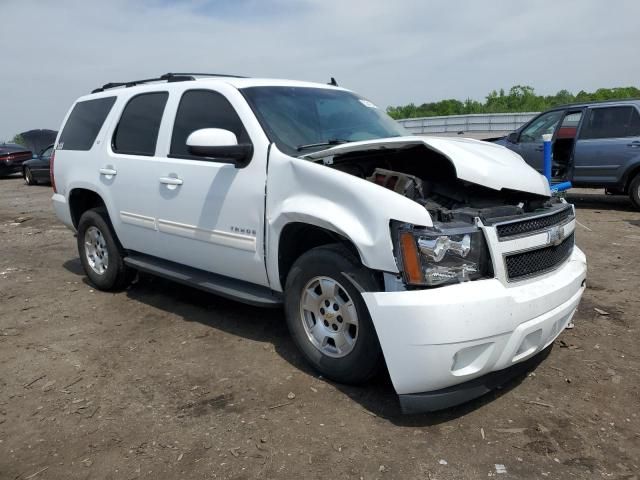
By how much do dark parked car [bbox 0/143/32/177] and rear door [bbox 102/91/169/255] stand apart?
18.7 m

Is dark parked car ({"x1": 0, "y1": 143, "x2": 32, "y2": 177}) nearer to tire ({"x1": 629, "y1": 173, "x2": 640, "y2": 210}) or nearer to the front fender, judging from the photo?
tire ({"x1": 629, "y1": 173, "x2": 640, "y2": 210})

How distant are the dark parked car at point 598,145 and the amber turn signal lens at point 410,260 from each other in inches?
305

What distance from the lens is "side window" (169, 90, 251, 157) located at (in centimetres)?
398

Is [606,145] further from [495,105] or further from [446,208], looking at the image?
[495,105]

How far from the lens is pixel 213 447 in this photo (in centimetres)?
287

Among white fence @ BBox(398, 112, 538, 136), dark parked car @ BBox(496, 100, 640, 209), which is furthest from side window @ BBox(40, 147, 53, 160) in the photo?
white fence @ BBox(398, 112, 538, 136)

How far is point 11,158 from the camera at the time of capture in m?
21.1

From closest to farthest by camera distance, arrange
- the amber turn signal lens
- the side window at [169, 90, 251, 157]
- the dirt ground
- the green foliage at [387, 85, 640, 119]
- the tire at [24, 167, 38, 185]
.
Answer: the dirt ground
the amber turn signal lens
the side window at [169, 90, 251, 157]
the tire at [24, 167, 38, 185]
the green foliage at [387, 85, 640, 119]

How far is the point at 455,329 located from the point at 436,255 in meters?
0.38

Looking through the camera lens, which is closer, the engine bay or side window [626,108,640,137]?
the engine bay

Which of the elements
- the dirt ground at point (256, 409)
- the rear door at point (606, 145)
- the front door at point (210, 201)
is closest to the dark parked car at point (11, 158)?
the dirt ground at point (256, 409)

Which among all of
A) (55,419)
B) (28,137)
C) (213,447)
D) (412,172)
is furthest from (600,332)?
(28,137)

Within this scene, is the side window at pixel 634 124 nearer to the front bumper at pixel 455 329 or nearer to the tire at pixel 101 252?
the front bumper at pixel 455 329

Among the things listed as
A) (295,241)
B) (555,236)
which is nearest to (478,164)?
(555,236)
